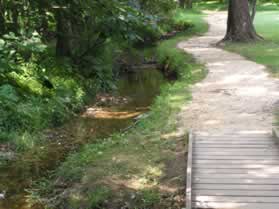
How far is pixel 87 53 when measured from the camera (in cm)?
1708

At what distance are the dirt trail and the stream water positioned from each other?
1798 mm

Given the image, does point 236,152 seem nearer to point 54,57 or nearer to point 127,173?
point 127,173

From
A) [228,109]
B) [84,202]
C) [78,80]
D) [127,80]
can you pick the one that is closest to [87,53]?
[78,80]

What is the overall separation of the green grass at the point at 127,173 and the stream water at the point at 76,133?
0.35m

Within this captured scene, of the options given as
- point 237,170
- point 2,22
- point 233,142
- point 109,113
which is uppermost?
point 2,22

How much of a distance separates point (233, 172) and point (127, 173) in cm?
165

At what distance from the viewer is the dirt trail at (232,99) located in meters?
10.5

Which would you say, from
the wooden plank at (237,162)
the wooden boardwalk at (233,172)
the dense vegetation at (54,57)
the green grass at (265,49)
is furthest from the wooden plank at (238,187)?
the green grass at (265,49)

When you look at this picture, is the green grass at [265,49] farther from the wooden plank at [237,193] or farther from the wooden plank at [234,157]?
the wooden plank at [237,193]

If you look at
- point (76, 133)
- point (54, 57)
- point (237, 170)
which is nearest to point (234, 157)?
point (237, 170)

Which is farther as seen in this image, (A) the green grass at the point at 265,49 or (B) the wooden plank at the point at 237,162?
(A) the green grass at the point at 265,49

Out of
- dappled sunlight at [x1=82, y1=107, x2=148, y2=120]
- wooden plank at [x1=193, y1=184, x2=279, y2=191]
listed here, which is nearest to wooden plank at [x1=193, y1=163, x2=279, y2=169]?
wooden plank at [x1=193, y1=184, x2=279, y2=191]

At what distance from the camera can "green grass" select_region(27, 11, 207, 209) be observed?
7.57 metres

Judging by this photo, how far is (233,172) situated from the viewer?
25.7 ft
